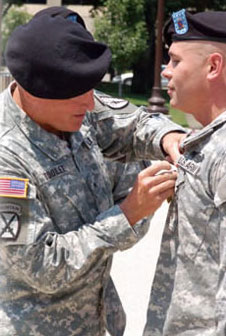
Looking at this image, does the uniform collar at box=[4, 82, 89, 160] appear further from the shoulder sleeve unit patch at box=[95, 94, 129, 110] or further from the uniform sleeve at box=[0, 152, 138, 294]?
the shoulder sleeve unit patch at box=[95, 94, 129, 110]

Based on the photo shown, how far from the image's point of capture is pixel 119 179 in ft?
7.89

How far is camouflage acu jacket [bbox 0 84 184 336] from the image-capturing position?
180 centimetres

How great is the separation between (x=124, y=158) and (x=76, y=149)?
1.25 ft

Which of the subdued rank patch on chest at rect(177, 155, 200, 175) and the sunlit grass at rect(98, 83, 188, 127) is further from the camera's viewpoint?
the sunlit grass at rect(98, 83, 188, 127)

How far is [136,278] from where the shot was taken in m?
4.72

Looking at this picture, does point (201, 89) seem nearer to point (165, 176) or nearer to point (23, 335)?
point (165, 176)

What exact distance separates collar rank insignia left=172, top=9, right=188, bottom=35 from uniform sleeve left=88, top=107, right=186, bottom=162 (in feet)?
1.30

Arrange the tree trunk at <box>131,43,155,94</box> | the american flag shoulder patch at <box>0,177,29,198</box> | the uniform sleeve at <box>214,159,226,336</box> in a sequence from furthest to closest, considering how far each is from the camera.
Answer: the tree trunk at <box>131,43,155,94</box>
the american flag shoulder patch at <box>0,177,29,198</box>
the uniform sleeve at <box>214,159,226,336</box>

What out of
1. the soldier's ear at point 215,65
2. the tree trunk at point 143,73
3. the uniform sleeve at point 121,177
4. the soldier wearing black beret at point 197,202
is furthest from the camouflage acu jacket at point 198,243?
the tree trunk at point 143,73

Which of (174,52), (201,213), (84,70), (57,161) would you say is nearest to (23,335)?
(57,161)

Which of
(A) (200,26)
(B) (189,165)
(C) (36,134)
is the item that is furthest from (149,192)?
(A) (200,26)

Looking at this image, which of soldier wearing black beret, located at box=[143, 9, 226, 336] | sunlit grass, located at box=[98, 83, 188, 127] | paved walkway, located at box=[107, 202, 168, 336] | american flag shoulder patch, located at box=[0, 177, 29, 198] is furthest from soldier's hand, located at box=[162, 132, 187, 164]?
A: sunlit grass, located at box=[98, 83, 188, 127]

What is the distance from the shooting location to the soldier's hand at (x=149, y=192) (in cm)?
186

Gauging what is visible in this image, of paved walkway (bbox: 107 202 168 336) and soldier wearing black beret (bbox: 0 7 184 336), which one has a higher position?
soldier wearing black beret (bbox: 0 7 184 336)
